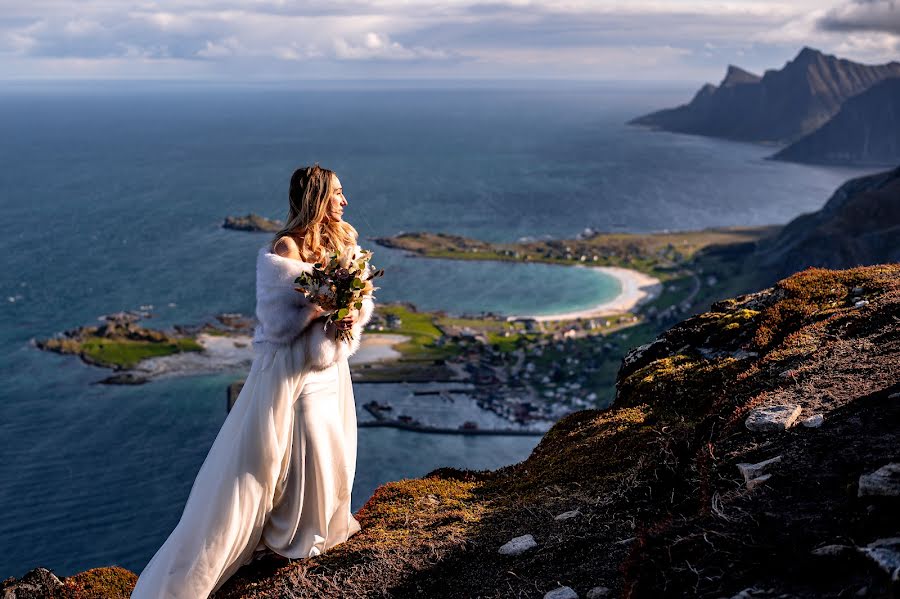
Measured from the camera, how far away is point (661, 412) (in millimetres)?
11781

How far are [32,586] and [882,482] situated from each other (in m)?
9.88

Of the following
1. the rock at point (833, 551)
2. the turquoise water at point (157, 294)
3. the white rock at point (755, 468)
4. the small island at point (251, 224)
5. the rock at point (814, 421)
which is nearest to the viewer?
the rock at point (833, 551)

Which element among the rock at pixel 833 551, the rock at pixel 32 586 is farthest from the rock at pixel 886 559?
the rock at pixel 32 586

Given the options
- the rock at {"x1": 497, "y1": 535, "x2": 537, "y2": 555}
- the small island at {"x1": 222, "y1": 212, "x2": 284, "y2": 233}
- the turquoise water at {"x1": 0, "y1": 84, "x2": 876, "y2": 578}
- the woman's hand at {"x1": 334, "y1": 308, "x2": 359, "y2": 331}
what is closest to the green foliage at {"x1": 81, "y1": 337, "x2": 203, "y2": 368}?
the turquoise water at {"x1": 0, "y1": 84, "x2": 876, "y2": 578}

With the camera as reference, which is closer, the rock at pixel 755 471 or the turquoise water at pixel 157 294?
the rock at pixel 755 471

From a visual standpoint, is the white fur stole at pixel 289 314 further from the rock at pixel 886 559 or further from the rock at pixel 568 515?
the rock at pixel 886 559

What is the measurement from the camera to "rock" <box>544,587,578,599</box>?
289 inches

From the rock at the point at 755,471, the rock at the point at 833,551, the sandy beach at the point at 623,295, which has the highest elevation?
the rock at the point at 833,551

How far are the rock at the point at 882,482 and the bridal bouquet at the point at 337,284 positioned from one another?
15.9 feet

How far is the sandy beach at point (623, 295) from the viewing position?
10531 cm

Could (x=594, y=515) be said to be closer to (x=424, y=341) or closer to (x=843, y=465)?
(x=843, y=465)

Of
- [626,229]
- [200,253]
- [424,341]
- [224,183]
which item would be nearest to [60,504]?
[424,341]

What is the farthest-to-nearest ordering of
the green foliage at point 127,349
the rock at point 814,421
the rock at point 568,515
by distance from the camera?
1. the green foliage at point 127,349
2. the rock at point 568,515
3. the rock at point 814,421

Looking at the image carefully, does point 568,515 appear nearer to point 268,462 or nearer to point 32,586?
point 268,462
